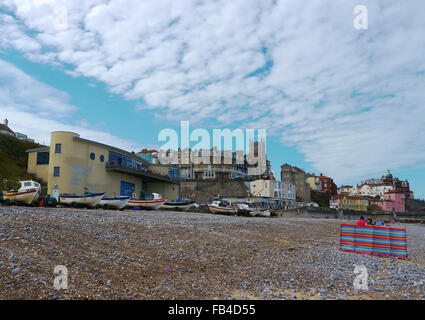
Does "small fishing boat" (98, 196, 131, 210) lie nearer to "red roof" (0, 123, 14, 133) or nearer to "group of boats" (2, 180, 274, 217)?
"group of boats" (2, 180, 274, 217)

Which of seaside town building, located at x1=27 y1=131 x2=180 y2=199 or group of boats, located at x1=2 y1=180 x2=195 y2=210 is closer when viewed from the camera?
group of boats, located at x1=2 y1=180 x2=195 y2=210

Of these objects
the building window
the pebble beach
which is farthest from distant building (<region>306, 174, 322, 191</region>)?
the pebble beach

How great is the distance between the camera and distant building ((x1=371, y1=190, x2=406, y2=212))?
455 ft

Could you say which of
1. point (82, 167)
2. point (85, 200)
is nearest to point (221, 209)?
point (82, 167)

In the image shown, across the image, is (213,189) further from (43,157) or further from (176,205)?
(43,157)

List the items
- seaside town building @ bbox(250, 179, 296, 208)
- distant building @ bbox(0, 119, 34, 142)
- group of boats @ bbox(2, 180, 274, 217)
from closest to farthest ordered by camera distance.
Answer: group of boats @ bbox(2, 180, 274, 217) < distant building @ bbox(0, 119, 34, 142) < seaside town building @ bbox(250, 179, 296, 208)

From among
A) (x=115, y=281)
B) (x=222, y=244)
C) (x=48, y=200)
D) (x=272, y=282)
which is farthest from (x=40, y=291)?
(x=48, y=200)

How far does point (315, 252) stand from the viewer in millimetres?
14109

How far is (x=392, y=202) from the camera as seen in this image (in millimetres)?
139625

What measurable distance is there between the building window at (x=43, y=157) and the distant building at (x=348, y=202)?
114 meters

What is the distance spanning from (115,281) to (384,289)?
7.55 metres

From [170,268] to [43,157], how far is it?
133ft

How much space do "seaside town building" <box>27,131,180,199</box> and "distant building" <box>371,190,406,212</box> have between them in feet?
406
